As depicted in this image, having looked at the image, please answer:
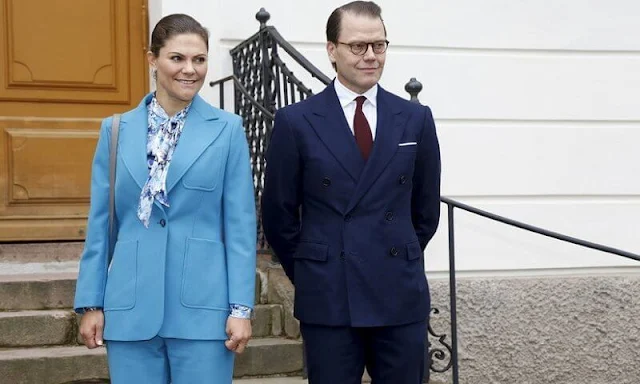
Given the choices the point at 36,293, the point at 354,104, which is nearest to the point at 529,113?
the point at 36,293

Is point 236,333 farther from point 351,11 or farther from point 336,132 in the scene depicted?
point 351,11

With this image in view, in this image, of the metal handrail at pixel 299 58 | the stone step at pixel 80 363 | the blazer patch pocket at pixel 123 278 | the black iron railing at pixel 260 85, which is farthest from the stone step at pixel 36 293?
the blazer patch pocket at pixel 123 278

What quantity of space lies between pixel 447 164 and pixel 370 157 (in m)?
3.32

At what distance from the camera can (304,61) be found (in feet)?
17.6

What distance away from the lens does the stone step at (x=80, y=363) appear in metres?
4.81

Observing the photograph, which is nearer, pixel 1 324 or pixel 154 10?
pixel 1 324

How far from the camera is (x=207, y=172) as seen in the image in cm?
313

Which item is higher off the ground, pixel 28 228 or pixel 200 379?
pixel 28 228

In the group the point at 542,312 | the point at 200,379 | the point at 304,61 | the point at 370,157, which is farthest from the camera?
the point at 542,312

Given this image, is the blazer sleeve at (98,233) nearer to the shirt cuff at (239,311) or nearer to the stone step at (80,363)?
the shirt cuff at (239,311)

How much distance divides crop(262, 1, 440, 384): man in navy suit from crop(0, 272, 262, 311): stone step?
7.34 ft

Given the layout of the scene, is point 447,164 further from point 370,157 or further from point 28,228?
point 370,157

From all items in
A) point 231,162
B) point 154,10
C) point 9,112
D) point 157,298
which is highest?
point 154,10

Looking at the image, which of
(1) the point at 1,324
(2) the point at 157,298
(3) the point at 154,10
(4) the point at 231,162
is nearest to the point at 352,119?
(4) the point at 231,162
